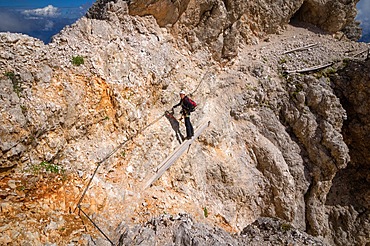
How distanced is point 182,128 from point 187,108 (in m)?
1.19

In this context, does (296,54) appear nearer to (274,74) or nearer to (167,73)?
(274,74)

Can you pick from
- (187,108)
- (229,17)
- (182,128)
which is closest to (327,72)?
(229,17)

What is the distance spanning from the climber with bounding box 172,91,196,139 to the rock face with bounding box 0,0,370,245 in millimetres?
730

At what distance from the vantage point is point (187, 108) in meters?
12.8

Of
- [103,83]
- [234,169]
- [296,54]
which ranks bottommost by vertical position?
[234,169]

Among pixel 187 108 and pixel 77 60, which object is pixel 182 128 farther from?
pixel 77 60

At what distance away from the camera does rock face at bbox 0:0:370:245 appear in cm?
811

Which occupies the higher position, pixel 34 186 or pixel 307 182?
pixel 34 186

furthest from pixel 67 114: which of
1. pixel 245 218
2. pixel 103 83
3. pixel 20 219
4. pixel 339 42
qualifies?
pixel 339 42

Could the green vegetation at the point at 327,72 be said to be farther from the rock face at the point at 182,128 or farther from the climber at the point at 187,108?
the climber at the point at 187,108

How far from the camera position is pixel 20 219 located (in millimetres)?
7051

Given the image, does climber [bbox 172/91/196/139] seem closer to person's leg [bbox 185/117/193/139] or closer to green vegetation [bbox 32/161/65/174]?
person's leg [bbox 185/117/193/139]

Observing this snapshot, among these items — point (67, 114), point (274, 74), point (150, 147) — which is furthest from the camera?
point (274, 74)

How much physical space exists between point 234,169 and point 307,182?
6.73 m
